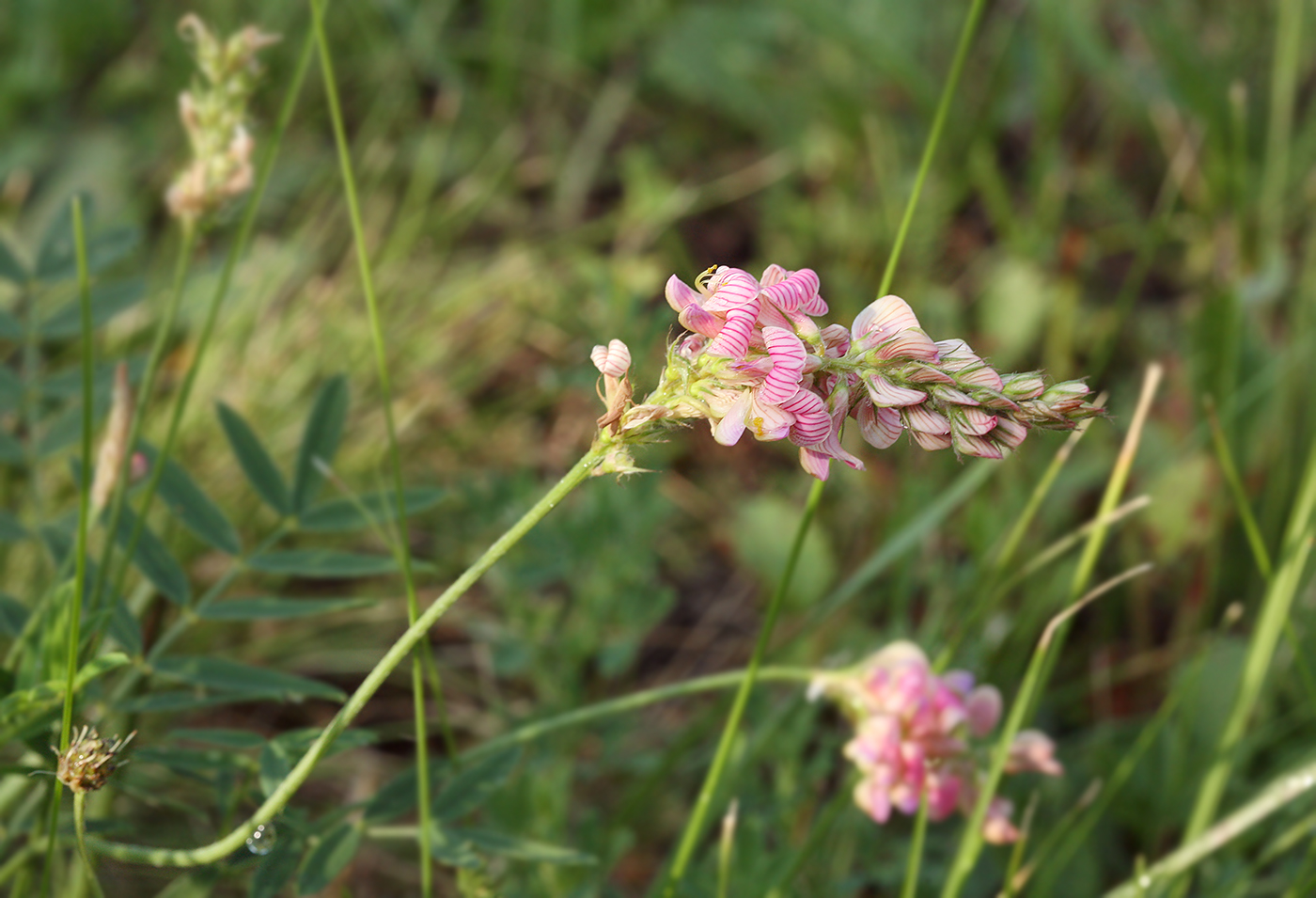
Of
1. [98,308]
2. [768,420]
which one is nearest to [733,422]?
[768,420]

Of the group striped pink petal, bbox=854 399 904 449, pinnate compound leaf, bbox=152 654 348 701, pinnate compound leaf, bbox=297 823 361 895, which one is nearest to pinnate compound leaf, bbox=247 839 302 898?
pinnate compound leaf, bbox=297 823 361 895

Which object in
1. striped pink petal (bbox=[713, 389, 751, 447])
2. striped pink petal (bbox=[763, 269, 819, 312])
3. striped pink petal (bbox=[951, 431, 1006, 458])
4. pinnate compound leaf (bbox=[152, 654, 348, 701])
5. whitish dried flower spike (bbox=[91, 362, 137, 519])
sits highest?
striped pink petal (bbox=[763, 269, 819, 312])

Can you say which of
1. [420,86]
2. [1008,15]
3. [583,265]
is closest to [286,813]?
[583,265]

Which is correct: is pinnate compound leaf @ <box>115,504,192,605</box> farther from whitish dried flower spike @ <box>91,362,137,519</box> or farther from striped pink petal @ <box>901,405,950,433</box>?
striped pink petal @ <box>901,405,950,433</box>

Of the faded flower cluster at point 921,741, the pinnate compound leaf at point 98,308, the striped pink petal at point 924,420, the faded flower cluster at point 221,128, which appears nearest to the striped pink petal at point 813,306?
the striped pink petal at point 924,420

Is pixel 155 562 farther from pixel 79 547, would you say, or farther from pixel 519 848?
pixel 519 848

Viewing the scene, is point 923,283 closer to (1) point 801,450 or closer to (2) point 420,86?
(2) point 420,86
